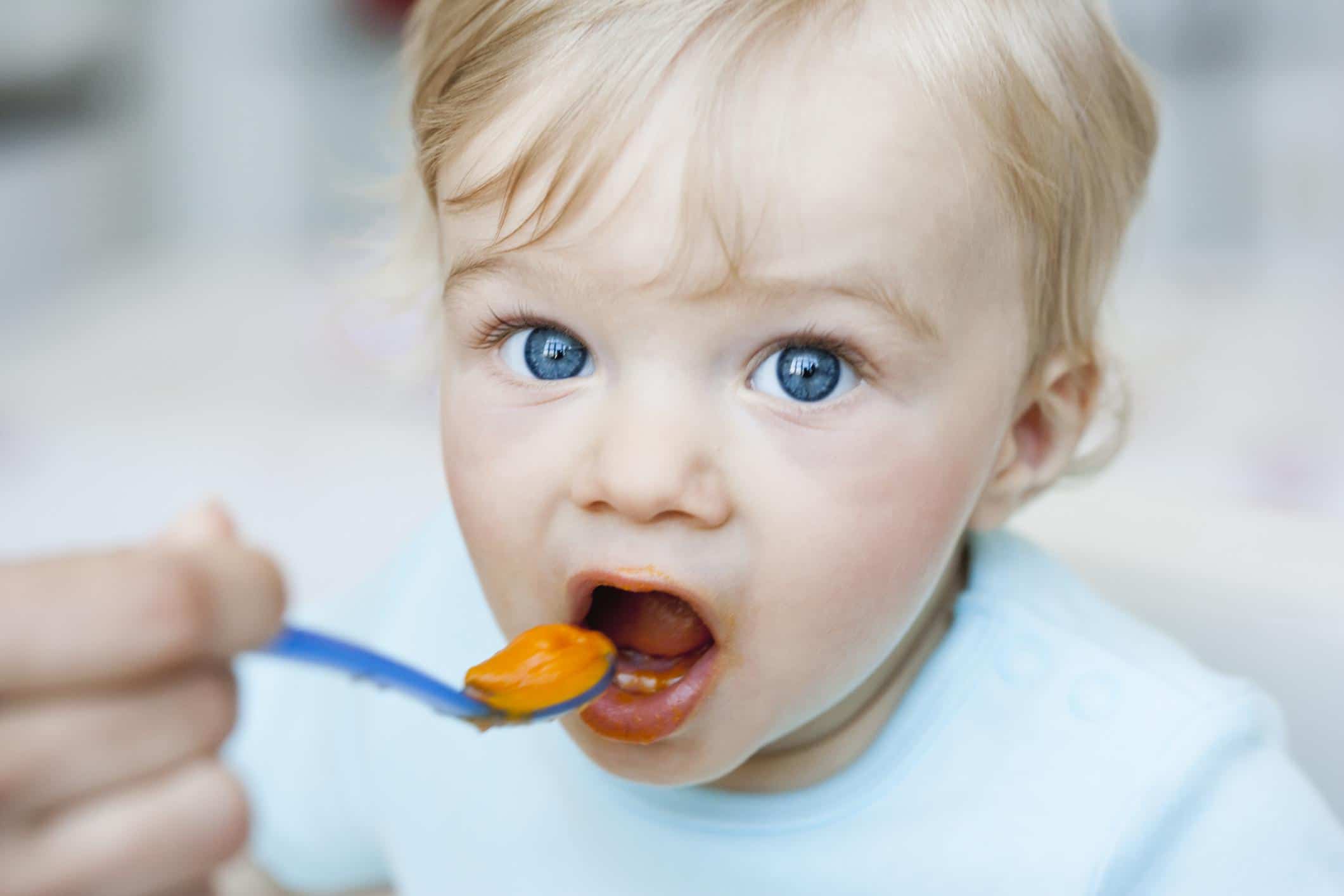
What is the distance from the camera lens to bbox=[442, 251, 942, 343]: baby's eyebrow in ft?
1.53

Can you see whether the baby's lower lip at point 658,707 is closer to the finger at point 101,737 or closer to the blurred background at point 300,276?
the finger at point 101,737

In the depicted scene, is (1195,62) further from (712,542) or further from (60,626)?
(60,626)

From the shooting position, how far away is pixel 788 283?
18.3 inches

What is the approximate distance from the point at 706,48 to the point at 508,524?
0.57 feet

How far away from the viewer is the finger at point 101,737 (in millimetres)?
302

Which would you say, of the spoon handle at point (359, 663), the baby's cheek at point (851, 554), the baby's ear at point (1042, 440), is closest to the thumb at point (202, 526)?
the spoon handle at point (359, 663)

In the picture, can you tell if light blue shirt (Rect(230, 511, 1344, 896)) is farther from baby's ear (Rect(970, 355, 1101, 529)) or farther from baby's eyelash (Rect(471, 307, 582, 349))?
baby's eyelash (Rect(471, 307, 582, 349))

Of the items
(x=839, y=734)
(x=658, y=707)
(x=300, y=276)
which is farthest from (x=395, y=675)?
(x=300, y=276)

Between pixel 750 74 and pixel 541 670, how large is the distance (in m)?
0.20

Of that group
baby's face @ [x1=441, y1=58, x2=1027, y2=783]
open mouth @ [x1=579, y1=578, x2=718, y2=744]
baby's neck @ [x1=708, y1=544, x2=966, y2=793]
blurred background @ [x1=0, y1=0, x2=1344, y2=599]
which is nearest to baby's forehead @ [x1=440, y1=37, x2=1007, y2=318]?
baby's face @ [x1=441, y1=58, x2=1027, y2=783]

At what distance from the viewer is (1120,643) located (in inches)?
24.8

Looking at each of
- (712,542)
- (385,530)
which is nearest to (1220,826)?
(712,542)

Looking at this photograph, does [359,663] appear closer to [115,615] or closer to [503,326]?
[115,615]

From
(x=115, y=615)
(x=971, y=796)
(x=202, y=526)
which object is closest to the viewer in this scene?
(x=115, y=615)
